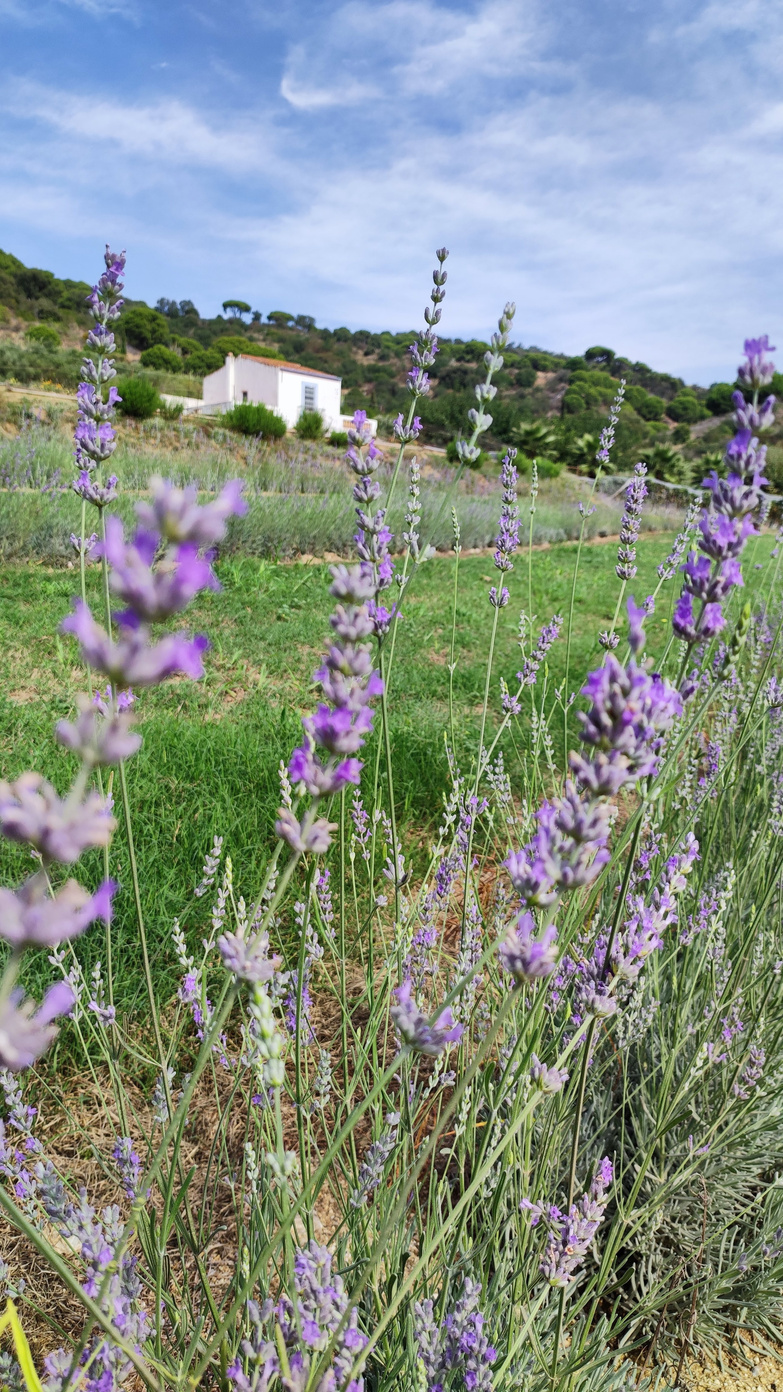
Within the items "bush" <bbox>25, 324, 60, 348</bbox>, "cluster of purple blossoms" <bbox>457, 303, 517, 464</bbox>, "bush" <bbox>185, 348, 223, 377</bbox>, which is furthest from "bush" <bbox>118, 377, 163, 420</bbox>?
"bush" <bbox>185, 348, 223, 377</bbox>

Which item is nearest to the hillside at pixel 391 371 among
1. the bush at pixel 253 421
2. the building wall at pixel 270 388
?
the building wall at pixel 270 388

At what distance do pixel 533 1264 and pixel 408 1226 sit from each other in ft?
0.74

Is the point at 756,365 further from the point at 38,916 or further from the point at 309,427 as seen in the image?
the point at 309,427

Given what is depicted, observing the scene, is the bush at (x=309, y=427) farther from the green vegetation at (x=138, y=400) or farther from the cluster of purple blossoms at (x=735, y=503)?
the cluster of purple blossoms at (x=735, y=503)

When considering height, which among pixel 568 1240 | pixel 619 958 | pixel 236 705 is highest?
pixel 619 958

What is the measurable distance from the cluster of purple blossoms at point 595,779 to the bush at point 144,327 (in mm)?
49124

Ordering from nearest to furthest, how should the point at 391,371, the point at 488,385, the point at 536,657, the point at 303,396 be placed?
the point at 488,385, the point at 536,657, the point at 303,396, the point at 391,371

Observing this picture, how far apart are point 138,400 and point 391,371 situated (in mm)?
49891

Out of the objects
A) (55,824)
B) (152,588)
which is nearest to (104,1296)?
(55,824)

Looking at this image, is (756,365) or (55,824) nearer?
(55,824)

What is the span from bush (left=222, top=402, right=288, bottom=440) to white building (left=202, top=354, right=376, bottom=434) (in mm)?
9903

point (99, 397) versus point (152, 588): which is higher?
point (99, 397)

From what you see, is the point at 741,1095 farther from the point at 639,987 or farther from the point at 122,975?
the point at 122,975

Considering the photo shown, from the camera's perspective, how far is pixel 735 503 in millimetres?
729
